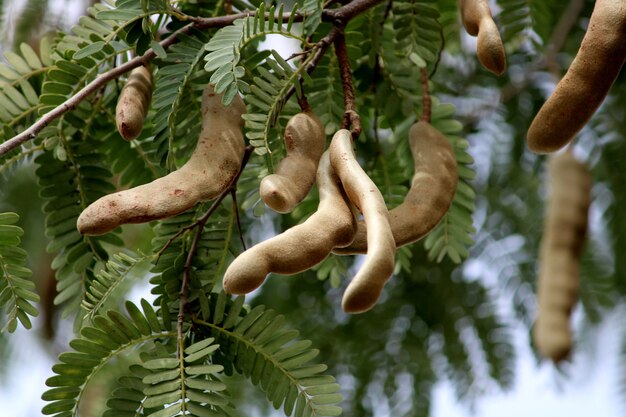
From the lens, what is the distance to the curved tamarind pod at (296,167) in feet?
2.60

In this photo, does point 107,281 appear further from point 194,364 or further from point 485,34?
point 485,34

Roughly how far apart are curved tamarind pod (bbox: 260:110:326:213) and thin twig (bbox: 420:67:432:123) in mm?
211

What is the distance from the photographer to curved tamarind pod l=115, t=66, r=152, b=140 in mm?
914

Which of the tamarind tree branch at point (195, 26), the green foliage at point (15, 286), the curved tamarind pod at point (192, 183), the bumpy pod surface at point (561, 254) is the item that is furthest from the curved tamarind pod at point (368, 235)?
the bumpy pod surface at point (561, 254)

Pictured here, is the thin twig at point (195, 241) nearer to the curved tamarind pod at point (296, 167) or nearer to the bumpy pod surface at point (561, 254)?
the curved tamarind pod at point (296, 167)

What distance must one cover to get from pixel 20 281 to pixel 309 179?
0.32m

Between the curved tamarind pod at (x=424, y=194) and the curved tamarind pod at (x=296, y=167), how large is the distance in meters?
0.06

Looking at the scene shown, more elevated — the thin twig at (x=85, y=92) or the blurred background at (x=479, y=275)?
the thin twig at (x=85, y=92)

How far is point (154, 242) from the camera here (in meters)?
1.04

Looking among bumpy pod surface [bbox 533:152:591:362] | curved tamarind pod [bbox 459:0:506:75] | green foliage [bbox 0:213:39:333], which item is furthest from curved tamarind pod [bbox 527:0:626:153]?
bumpy pod surface [bbox 533:152:591:362]

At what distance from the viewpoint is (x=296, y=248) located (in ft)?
2.39

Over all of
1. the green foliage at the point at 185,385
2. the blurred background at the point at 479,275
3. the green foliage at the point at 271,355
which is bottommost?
the blurred background at the point at 479,275

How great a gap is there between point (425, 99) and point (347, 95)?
0.67 feet

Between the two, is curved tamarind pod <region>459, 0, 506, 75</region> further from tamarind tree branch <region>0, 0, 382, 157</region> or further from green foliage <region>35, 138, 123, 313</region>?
green foliage <region>35, 138, 123, 313</region>
